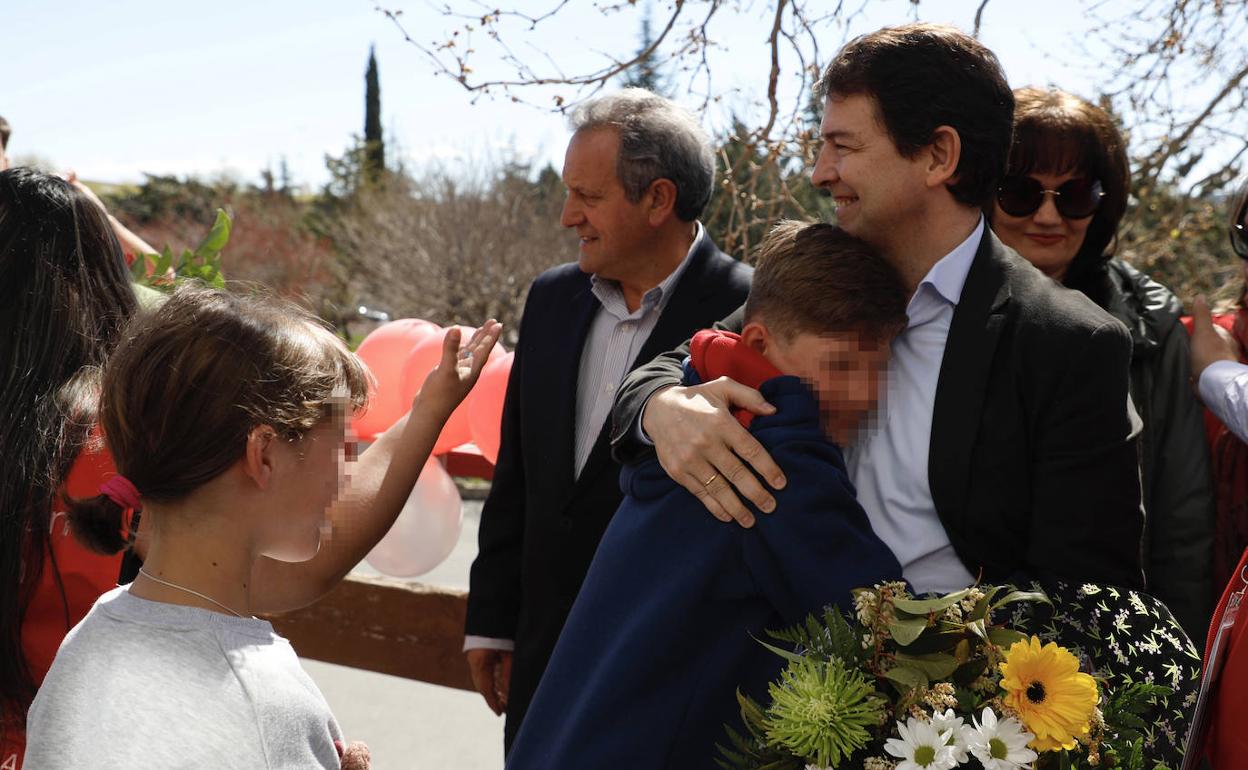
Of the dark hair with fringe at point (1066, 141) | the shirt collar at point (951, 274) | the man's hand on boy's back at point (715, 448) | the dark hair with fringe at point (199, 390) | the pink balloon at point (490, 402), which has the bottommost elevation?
the pink balloon at point (490, 402)

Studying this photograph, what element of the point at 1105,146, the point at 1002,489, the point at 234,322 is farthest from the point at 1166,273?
the point at 234,322

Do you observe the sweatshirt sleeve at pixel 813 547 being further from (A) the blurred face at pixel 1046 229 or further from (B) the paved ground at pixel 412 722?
Answer: (B) the paved ground at pixel 412 722

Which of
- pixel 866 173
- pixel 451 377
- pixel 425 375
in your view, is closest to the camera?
pixel 866 173

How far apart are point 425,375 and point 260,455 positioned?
6.20 feet

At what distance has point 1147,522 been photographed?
2574 millimetres

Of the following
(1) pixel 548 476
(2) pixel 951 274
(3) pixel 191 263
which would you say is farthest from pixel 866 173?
(3) pixel 191 263

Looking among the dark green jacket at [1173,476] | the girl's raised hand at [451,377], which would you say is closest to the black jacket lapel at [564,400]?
the girl's raised hand at [451,377]

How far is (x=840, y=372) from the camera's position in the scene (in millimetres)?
1804

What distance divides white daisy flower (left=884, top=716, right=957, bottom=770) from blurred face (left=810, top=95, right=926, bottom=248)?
95 centimetres

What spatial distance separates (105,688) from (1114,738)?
1305 mm

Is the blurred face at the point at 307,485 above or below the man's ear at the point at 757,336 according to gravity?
below

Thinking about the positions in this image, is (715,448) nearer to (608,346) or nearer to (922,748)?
(922,748)

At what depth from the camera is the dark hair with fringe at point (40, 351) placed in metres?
2.09

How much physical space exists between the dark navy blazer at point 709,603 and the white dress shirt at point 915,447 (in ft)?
0.62
